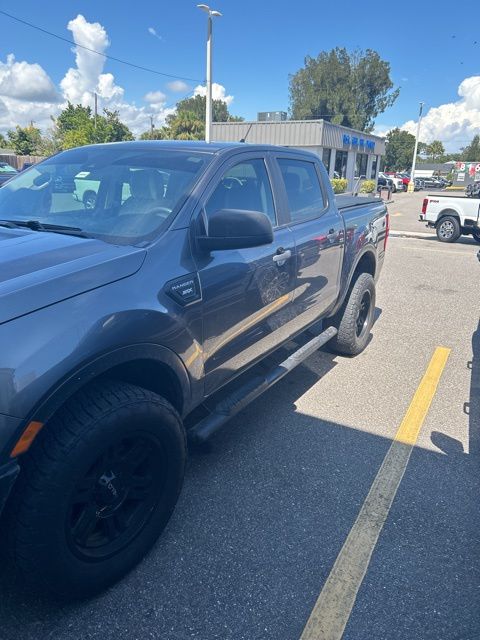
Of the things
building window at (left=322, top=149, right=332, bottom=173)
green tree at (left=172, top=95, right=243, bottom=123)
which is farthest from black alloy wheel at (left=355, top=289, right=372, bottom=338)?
green tree at (left=172, top=95, right=243, bottom=123)

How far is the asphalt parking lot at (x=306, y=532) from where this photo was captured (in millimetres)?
2008

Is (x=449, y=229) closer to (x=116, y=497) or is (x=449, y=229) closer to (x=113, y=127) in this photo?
(x=116, y=497)

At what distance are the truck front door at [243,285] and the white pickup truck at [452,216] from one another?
11.7 m

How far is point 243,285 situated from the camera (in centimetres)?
272

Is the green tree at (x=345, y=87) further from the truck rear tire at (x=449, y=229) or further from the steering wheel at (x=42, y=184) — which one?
the steering wheel at (x=42, y=184)

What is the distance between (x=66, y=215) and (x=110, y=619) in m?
2.00

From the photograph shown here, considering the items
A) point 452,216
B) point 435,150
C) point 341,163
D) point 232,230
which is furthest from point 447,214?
point 435,150

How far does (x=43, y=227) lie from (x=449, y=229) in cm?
1325

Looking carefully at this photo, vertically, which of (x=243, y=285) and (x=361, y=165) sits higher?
(x=361, y=165)

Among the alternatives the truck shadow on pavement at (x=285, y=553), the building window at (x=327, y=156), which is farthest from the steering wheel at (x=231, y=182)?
the building window at (x=327, y=156)

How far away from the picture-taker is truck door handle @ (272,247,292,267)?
3.06 metres

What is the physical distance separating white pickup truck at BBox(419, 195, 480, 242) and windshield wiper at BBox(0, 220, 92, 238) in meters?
12.9

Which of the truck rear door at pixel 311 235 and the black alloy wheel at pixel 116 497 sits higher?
the truck rear door at pixel 311 235

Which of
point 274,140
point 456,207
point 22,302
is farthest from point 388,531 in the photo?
point 274,140
